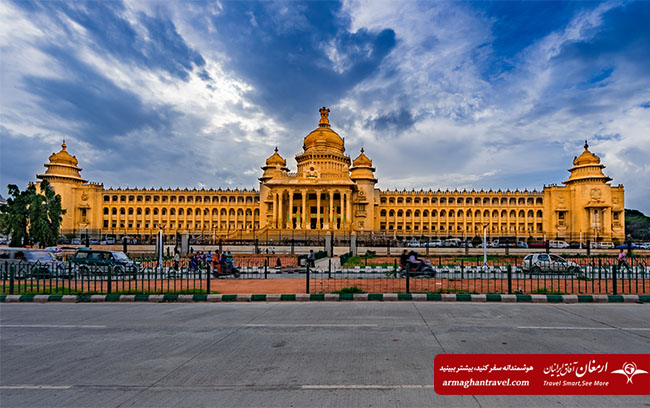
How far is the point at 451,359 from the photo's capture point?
6.24 metres

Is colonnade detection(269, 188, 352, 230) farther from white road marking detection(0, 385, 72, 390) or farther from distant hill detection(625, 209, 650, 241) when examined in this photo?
distant hill detection(625, 209, 650, 241)

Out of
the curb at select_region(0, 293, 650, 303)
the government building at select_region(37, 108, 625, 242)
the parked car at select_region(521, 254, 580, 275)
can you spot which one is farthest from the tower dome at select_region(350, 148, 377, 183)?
the curb at select_region(0, 293, 650, 303)

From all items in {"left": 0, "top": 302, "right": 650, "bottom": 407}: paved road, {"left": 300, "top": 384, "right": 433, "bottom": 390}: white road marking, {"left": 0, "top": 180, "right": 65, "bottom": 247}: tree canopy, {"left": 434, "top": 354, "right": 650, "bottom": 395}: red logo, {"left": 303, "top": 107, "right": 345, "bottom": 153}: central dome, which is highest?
{"left": 303, "top": 107, "right": 345, "bottom": 153}: central dome

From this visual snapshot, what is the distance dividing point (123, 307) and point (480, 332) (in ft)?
33.4

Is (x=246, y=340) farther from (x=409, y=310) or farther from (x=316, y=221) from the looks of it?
(x=316, y=221)

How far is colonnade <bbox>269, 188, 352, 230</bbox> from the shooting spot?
67562 mm

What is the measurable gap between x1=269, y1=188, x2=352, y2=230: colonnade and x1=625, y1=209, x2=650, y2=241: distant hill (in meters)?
74.9

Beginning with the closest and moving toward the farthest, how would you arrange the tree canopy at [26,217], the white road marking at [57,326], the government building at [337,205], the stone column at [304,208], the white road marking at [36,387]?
the white road marking at [36,387] < the white road marking at [57,326] < the tree canopy at [26,217] < the stone column at [304,208] < the government building at [337,205]

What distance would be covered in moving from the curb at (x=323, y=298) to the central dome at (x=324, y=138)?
66931mm

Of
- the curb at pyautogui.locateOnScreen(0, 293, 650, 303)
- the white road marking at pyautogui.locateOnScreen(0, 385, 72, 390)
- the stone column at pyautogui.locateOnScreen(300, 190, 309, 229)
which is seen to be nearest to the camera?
the white road marking at pyautogui.locateOnScreen(0, 385, 72, 390)

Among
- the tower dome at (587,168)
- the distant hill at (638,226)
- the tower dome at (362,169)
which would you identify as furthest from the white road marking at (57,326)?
the distant hill at (638,226)

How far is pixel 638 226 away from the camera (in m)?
114

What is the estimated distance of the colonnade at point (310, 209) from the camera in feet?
222

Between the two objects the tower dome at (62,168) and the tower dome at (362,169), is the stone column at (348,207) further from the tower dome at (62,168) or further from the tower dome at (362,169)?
the tower dome at (62,168)
